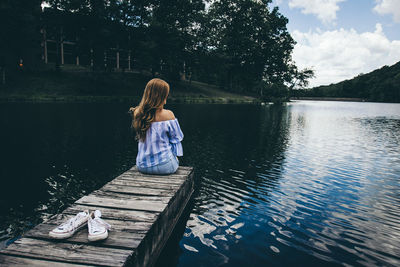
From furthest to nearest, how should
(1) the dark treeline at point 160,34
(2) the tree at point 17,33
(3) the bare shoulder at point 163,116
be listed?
1. (1) the dark treeline at point 160,34
2. (2) the tree at point 17,33
3. (3) the bare shoulder at point 163,116

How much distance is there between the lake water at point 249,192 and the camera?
4.85 m

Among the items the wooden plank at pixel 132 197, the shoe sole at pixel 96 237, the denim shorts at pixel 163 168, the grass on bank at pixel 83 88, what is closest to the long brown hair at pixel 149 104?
the denim shorts at pixel 163 168

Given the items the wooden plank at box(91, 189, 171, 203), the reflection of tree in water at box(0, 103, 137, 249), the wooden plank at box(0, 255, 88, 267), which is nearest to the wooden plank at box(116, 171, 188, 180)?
the wooden plank at box(91, 189, 171, 203)

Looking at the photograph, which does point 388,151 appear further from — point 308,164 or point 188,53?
point 188,53

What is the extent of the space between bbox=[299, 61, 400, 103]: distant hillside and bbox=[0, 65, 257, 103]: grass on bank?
72601 mm

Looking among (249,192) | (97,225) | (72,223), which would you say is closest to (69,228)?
(72,223)

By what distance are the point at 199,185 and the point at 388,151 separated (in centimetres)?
1186

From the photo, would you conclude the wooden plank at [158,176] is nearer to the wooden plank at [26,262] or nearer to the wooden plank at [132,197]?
the wooden plank at [132,197]

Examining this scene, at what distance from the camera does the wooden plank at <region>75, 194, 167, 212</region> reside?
14.1 feet

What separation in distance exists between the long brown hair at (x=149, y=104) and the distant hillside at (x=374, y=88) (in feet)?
363

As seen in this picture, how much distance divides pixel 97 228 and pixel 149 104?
9.09 ft

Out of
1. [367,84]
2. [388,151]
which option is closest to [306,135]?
[388,151]

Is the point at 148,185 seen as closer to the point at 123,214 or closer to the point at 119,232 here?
the point at 123,214

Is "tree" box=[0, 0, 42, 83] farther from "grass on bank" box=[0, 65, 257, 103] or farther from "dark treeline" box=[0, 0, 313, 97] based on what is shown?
"grass on bank" box=[0, 65, 257, 103]
